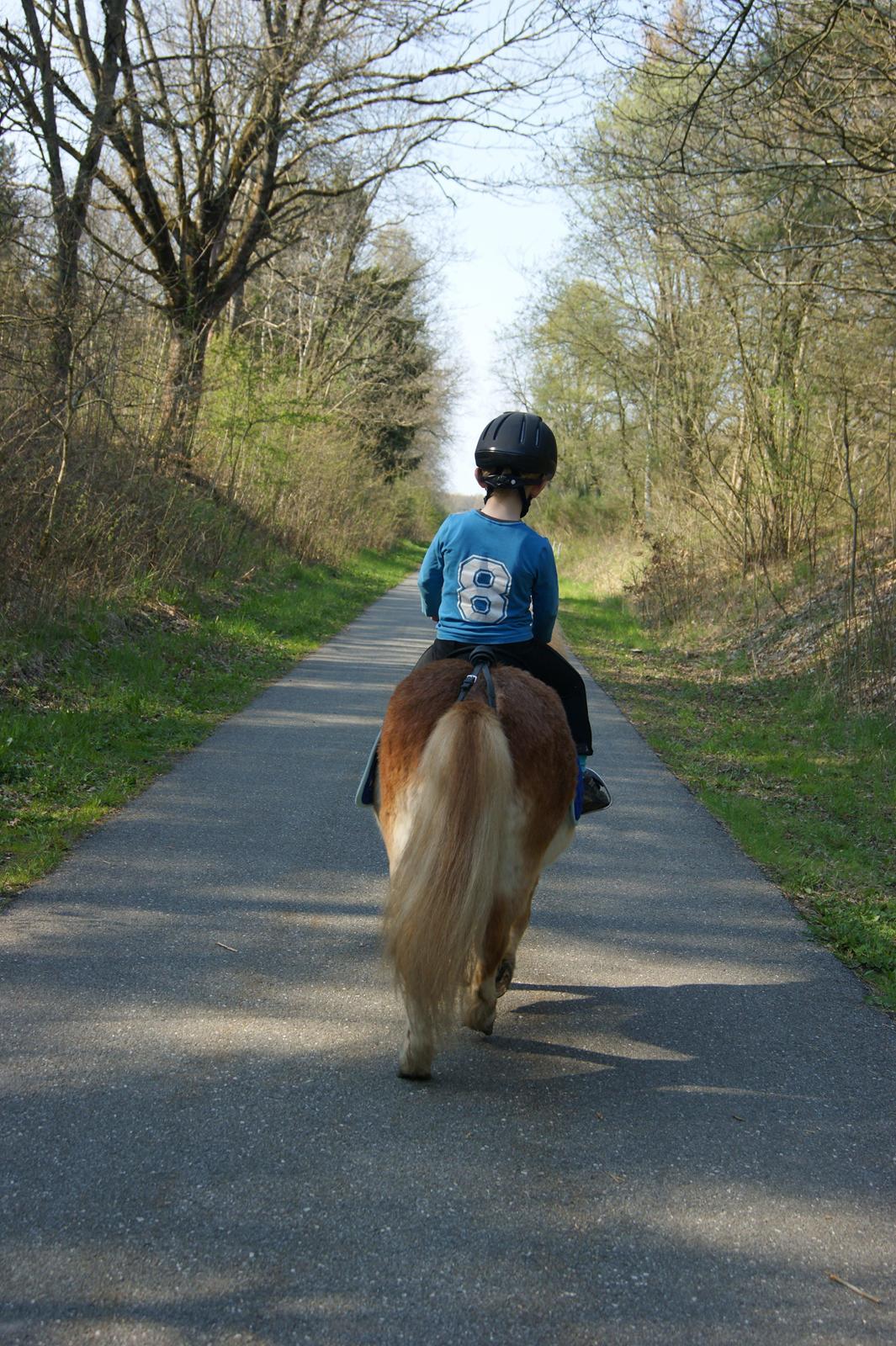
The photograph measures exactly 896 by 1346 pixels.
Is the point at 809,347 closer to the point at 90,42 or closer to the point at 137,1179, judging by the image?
Answer: the point at 90,42

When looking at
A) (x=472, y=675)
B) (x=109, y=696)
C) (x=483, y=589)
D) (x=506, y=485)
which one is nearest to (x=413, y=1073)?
(x=472, y=675)

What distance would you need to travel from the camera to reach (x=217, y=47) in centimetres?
1611

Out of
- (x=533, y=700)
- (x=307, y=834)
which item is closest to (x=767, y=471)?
(x=307, y=834)

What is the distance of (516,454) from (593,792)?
156 cm

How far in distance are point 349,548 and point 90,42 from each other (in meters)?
17.0

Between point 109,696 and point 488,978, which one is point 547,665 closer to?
point 488,978

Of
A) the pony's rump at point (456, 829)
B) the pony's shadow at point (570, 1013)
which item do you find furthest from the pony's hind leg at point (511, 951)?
the pony's shadow at point (570, 1013)

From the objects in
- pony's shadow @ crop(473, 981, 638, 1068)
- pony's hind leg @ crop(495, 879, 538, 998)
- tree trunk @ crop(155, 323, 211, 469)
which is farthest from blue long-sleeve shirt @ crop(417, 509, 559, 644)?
tree trunk @ crop(155, 323, 211, 469)

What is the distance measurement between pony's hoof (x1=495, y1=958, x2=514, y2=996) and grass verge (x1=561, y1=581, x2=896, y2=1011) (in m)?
1.82

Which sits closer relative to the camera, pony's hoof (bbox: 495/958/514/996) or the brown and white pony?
the brown and white pony

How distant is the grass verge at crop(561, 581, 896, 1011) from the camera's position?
601 centimetres

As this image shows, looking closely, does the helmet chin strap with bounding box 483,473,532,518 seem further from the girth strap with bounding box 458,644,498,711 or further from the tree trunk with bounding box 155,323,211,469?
the tree trunk with bounding box 155,323,211,469

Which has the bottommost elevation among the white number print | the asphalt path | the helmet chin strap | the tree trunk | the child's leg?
the asphalt path

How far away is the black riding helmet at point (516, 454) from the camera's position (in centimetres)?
422
